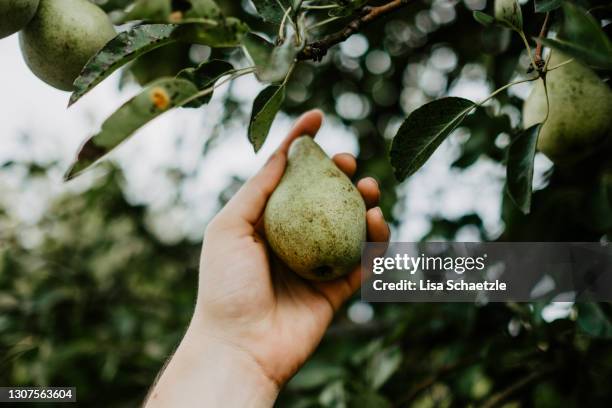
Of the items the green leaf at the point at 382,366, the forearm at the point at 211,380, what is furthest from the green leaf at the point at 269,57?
the green leaf at the point at 382,366

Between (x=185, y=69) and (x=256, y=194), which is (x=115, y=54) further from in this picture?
(x=256, y=194)

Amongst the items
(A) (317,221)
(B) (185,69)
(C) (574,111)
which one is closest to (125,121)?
(B) (185,69)

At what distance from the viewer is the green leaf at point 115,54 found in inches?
33.0

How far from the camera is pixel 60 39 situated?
3.34 ft

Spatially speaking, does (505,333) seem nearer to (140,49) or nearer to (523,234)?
(523,234)

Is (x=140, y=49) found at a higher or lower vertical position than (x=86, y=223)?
higher

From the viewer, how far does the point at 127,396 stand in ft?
8.87

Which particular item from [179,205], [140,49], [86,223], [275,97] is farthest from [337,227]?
[86,223]

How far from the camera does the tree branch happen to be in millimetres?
973

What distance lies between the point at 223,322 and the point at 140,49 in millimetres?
791

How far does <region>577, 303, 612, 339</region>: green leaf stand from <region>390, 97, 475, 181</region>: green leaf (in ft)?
2.36

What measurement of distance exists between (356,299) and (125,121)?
230 cm

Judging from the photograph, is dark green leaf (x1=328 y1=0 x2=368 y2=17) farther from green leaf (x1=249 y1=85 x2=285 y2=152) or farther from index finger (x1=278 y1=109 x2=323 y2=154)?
index finger (x1=278 y1=109 x2=323 y2=154)

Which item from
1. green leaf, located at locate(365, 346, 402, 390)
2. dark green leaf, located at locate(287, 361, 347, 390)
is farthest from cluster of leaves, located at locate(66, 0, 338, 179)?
dark green leaf, located at locate(287, 361, 347, 390)
